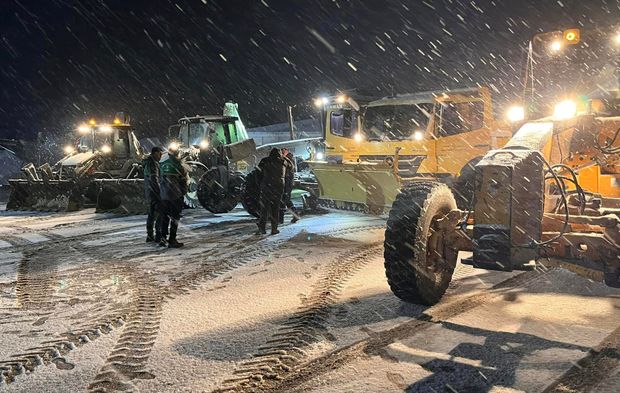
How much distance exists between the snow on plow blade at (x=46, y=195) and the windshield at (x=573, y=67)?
467 inches

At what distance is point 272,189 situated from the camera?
8891 millimetres

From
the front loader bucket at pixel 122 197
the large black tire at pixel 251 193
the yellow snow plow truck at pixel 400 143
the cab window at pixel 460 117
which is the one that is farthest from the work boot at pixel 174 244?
the cab window at pixel 460 117

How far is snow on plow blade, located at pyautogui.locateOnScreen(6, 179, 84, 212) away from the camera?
14.0 m

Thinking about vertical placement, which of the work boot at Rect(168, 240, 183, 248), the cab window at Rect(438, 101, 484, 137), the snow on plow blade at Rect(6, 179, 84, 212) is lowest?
the work boot at Rect(168, 240, 183, 248)

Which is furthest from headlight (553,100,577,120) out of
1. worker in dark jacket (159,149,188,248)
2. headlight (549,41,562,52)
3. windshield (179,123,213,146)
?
windshield (179,123,213,146)

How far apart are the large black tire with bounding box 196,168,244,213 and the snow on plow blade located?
440 cm

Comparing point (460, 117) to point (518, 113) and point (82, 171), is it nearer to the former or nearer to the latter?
point (518, 113)

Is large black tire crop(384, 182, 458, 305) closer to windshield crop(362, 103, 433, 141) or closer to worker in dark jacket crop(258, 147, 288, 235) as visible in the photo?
worker in dark jacket crop(258, 147, 288, 235)

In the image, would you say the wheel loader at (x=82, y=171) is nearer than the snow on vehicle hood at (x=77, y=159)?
Yes

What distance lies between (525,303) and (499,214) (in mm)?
1424

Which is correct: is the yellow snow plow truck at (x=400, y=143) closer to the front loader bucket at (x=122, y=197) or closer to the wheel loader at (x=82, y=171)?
the front loader bucket at (x=122, y=197)

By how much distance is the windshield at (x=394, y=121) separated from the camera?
9.81 m

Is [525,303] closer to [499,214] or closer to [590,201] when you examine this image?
[590,201]

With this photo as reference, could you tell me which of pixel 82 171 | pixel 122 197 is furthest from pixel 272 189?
pixel 82 171
